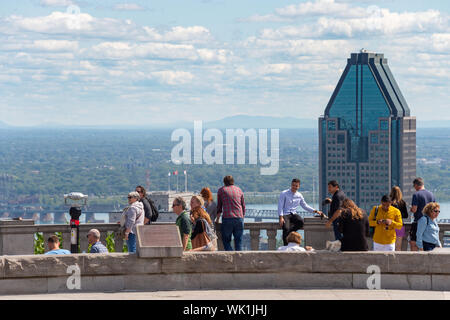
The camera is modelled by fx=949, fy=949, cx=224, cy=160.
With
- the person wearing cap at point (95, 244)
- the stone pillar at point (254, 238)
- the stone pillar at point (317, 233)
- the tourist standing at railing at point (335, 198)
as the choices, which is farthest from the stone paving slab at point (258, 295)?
the stone pillar at point (254, 238)

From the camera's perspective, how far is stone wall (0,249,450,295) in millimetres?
14062

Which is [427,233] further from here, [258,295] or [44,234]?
[44,234]

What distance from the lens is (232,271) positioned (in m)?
14.4

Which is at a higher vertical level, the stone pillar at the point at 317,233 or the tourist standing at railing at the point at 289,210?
the tourist standing at railing at the point at 289,210

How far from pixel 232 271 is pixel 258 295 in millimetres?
723

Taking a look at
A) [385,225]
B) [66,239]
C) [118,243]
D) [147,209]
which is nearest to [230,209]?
[147,209]

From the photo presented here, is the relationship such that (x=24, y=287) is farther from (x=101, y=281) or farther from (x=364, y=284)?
(x=364, y=284)

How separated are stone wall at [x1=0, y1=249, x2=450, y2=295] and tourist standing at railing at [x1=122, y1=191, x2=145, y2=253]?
2303 millimetres

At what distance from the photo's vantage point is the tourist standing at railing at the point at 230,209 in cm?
1705

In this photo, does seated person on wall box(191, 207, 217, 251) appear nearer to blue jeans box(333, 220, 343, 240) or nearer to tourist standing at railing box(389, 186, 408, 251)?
blue jeans box(333, 220, 343, 240)

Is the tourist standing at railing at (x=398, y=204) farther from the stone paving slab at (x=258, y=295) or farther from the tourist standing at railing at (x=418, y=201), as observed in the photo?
the stone paving slab at (x=258, y=295)
